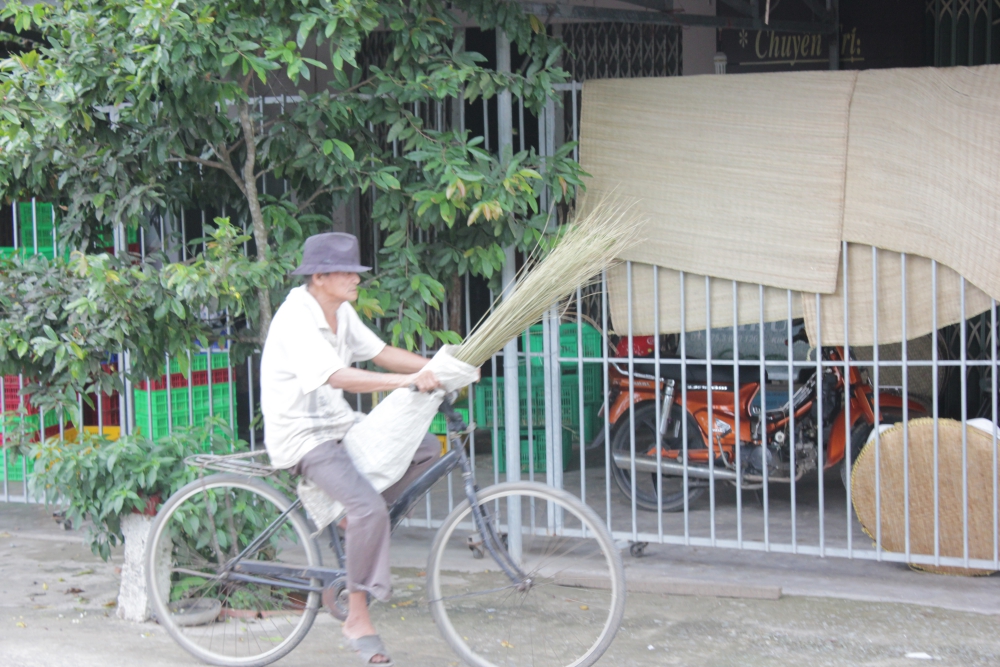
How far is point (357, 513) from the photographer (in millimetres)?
3562

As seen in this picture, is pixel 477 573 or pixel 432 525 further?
pixel 432 525

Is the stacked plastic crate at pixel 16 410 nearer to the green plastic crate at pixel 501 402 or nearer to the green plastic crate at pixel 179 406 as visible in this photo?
the green plastic crate at pixel 179 406

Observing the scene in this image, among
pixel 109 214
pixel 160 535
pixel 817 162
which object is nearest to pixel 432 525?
pixel 160 535

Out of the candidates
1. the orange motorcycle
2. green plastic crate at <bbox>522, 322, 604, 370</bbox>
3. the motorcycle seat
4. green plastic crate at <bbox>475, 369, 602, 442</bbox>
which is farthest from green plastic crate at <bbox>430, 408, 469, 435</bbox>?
the motorcycle seat

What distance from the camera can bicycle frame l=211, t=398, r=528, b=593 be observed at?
3.64 metres

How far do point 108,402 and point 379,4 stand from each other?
381 cm

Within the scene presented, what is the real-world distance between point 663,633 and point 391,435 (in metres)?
Answer: 1.56

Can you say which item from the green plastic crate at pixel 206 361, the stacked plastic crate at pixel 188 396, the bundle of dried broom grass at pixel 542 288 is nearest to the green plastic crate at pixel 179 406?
the stacked plastic crate at pixel 188 396

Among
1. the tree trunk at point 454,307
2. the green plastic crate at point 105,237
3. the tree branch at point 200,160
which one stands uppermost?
the tree branch at point 200,160

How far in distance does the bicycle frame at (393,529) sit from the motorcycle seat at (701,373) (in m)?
2.56

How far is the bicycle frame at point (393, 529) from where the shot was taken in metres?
3.64

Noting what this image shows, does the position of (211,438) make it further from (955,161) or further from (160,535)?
(955,161)

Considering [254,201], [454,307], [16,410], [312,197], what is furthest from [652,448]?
[16,410]

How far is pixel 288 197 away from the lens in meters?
5.02
